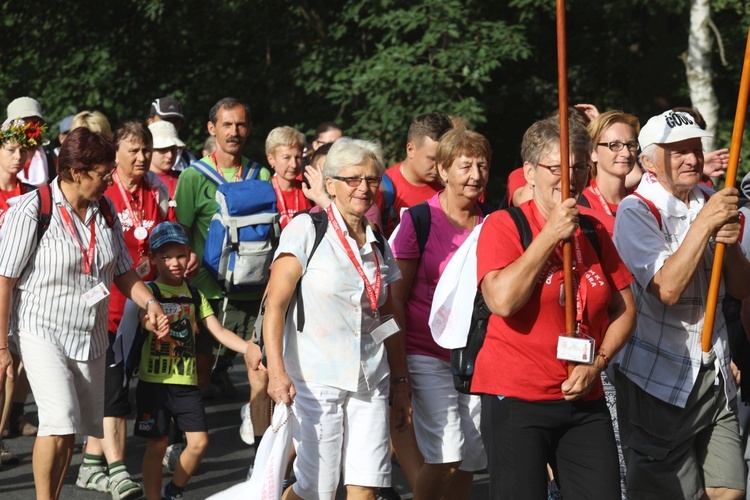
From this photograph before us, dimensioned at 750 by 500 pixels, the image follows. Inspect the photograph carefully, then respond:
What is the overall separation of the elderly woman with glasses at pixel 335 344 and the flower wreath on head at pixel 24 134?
2.87 meters

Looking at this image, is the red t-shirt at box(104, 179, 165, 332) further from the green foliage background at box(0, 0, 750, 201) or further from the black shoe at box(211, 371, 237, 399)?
the green foliage background at box(0, 0, 750, 201)

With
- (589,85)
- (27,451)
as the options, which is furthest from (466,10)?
(27,451)

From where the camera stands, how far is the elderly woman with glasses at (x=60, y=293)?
6074 millimetres

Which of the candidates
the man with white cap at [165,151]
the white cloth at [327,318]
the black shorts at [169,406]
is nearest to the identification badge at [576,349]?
the white cloth at [327,318]

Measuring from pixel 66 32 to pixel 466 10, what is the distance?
20.2ft

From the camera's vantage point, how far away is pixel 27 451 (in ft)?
27.6

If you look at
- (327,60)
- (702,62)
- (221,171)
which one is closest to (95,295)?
(221,171)

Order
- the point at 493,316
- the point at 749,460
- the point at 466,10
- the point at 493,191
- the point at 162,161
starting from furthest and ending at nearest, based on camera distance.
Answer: the point at 493,191, the point at 466,10, the point at 162,161, the point at 749,460, the point at 493,316

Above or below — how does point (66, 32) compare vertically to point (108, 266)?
above

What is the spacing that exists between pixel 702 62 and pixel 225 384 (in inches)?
344

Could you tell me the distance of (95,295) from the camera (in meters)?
6.28

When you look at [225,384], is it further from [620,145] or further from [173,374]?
[620,145]

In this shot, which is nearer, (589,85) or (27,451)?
(27,451)

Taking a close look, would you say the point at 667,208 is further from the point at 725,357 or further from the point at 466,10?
the point at 466,10
